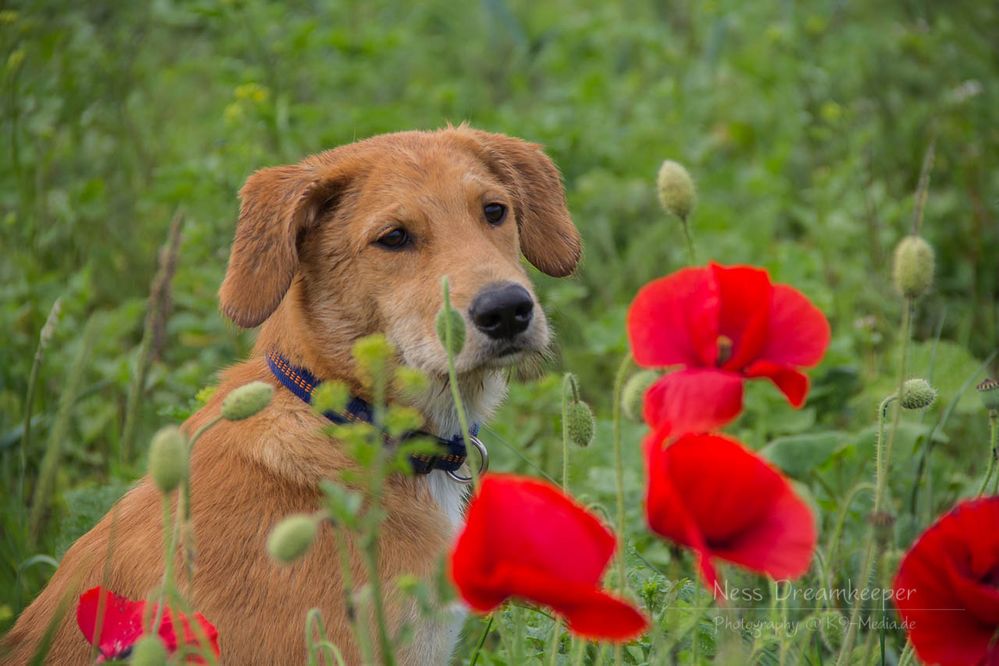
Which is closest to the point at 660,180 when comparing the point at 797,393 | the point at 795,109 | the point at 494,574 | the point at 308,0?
the point at 797,393

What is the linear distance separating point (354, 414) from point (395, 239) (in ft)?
1.75

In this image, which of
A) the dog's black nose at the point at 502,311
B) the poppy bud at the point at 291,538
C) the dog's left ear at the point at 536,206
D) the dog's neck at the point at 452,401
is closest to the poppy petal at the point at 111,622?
the poppy bud at the point at 291,538

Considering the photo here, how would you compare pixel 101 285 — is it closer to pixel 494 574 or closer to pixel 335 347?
pixel 335 347

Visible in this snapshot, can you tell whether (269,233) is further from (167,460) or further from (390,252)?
(167,460)

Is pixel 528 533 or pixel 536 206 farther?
pixel 536 206

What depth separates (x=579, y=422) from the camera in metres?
1.73

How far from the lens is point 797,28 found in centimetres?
658

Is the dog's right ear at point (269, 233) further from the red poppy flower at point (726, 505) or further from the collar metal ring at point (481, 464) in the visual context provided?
the red poppy flower at point (726, 505)

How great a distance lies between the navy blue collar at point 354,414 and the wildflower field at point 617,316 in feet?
0.43

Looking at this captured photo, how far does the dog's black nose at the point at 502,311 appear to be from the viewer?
258 cm

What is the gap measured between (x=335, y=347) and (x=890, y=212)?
10.5ft

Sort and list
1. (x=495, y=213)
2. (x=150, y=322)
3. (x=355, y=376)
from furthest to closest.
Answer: (x=150, y=322) < (x=495, y=213) < (x=355, y=376)

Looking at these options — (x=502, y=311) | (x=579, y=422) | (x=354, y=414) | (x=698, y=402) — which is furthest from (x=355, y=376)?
(x=698, y=402)

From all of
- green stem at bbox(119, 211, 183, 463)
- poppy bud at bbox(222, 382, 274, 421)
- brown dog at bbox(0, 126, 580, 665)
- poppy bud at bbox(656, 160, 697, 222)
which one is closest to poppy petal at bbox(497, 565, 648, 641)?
poppy bud at bbox(222, 382, 274, 421)
